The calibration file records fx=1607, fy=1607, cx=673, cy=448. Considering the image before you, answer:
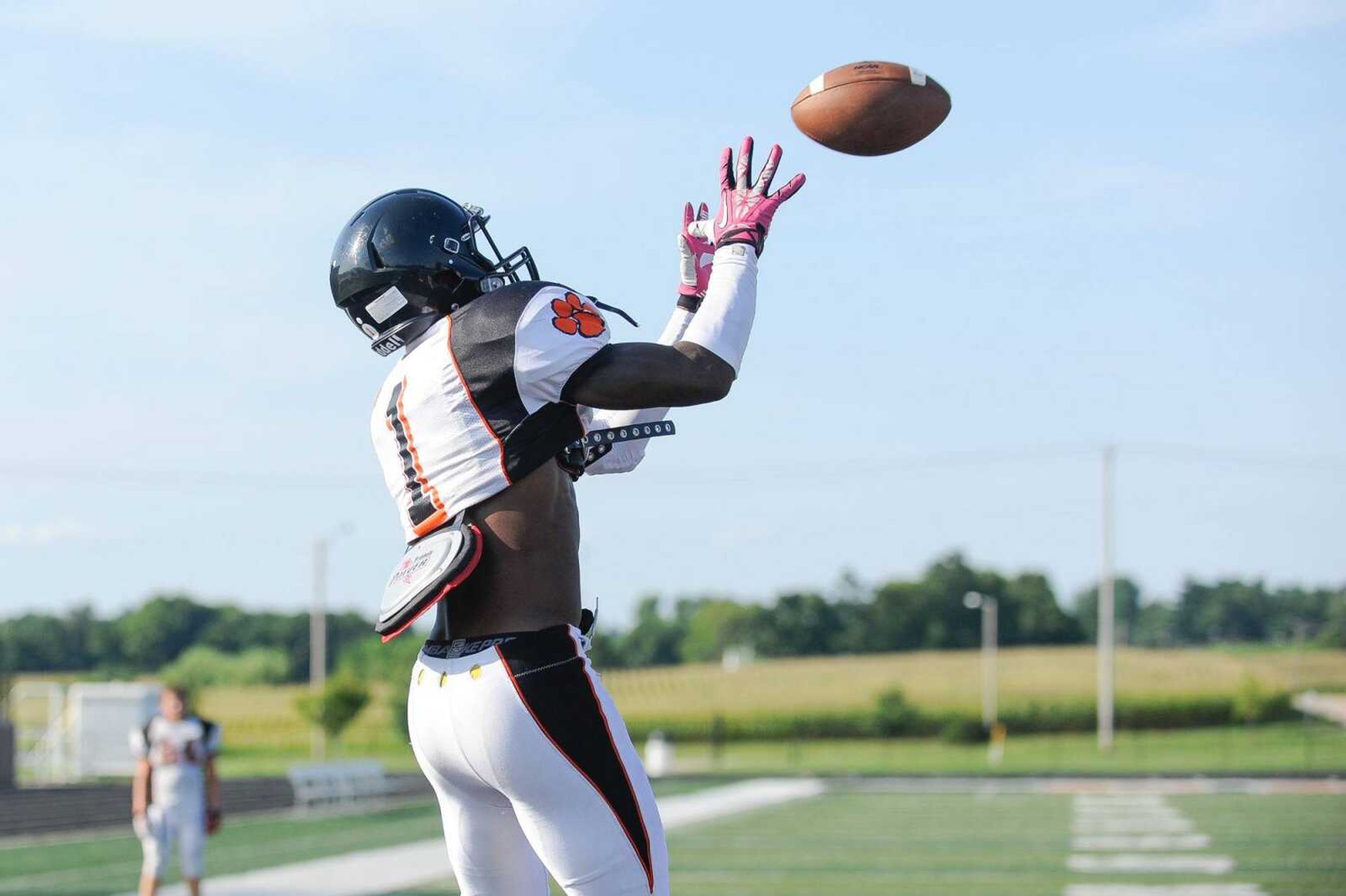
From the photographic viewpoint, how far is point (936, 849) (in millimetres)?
15992

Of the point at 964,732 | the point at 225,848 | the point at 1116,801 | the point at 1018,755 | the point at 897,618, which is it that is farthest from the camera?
the point at 897,618

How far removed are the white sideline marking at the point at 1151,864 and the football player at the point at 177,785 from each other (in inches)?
276

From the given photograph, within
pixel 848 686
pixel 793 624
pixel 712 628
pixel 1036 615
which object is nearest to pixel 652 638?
pixel 712 628

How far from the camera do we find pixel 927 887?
1255 centimetres

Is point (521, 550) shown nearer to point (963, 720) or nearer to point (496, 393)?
point (496, 393)

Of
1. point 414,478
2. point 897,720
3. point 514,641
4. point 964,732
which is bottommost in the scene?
point 964,732

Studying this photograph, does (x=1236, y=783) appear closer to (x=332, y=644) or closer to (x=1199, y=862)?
(x=1199, y=862)

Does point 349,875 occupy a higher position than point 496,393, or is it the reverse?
point 496,393

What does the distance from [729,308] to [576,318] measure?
31cm

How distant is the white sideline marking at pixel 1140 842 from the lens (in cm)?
1542

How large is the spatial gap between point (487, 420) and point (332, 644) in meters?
83.7

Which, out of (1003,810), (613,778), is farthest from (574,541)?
(1003,810)

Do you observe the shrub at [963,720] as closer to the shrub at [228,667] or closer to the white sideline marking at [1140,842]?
the shrub at [228,667]

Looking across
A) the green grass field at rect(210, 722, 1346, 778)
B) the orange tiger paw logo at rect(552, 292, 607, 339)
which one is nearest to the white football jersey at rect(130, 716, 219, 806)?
the orange tiger paw logo at rect(552, 292, 607, 339)
